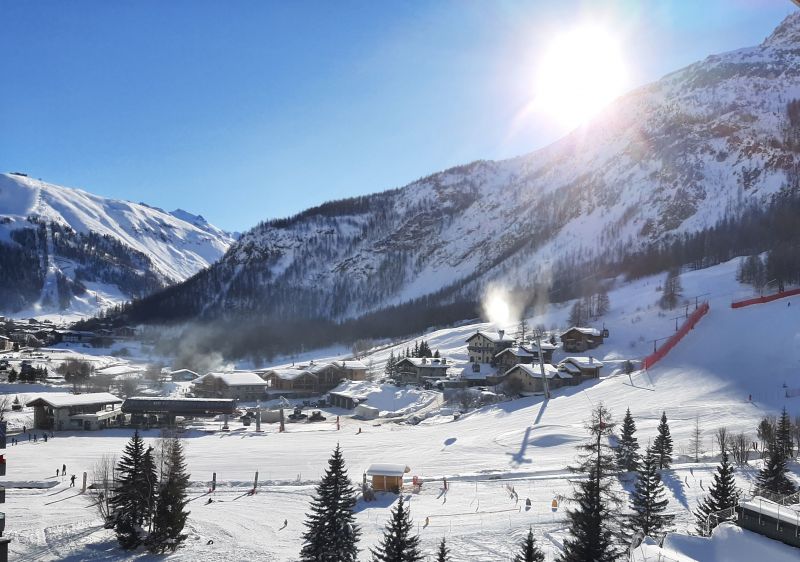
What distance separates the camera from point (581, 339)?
255 feet

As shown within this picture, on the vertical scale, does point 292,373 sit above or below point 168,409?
above

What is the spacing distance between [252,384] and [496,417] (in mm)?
36183

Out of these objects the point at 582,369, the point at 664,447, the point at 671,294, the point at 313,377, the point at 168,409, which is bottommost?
the point at 664,447

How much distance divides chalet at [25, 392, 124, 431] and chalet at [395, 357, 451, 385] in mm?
34766

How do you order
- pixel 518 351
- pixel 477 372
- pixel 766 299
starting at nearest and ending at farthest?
pixel 766 299 < pixel 518 351 < pixel 477 372

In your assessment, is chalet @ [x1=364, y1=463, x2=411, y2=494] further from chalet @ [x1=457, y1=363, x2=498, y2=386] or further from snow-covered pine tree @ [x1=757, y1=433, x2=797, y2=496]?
chalet @ [x1=457, y1=363, x2=498, y2=386]

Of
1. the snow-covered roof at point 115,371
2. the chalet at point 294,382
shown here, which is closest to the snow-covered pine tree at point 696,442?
the chalet at point 294,382

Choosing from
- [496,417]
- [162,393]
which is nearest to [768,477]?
[496,417]

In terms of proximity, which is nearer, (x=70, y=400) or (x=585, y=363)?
(x=70, y=400)

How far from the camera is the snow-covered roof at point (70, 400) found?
55.3m

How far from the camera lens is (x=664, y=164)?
19825 cm

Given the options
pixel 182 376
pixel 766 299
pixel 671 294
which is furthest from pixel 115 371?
pixel 766 299

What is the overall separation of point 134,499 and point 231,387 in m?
50.1

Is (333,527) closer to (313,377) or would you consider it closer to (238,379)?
(238,379)
